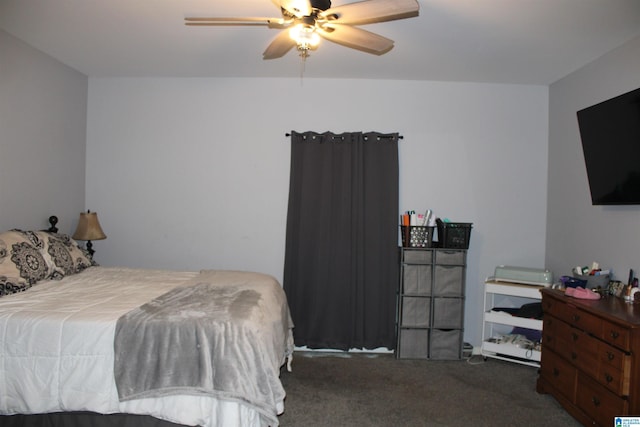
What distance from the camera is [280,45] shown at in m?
2.28

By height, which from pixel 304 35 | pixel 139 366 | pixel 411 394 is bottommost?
pixel 411 394

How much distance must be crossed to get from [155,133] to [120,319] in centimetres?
229

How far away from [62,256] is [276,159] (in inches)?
73.5

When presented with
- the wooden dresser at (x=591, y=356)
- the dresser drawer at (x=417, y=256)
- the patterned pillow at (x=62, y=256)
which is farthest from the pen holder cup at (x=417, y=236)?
the patterned pillow at (x=62, y=256)

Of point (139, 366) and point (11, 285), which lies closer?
point (139, 366)

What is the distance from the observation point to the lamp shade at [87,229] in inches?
125

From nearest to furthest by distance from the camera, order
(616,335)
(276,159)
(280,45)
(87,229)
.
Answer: (616,335) < (280,45) < (87,229) < (276,159)

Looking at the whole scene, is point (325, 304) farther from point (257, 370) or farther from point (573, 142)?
point (573, 142)

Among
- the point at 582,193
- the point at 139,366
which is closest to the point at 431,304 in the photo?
the point at 582,193

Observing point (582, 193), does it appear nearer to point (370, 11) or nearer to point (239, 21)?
point (370, 11)

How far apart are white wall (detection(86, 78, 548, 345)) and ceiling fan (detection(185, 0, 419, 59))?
55.1 inches

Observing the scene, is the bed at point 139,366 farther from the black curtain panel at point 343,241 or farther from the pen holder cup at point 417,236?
the pen holder cup at point 417,236

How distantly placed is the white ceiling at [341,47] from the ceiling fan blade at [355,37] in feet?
0.92

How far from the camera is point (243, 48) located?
9.51ft
